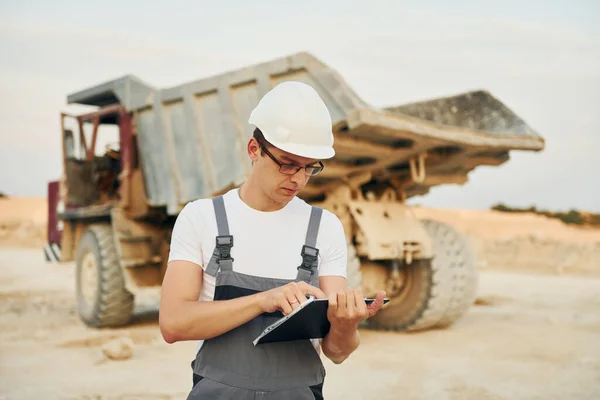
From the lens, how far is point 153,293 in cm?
760

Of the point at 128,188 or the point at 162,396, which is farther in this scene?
the point at 128,188

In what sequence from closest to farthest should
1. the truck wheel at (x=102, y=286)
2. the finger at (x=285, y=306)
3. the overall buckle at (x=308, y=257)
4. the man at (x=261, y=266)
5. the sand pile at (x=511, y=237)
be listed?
1. the finger at (x=285, y=306)
2. the man at (x=261, y=266)
3. the overall buckle at (x=308, y=257)
4. the truck wheel at (x=102, y=286)
5. the sand pile at (x=511, y=237)

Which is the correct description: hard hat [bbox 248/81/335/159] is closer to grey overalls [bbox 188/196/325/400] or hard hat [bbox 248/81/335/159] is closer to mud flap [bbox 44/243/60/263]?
grey overalls [bbox 188/196/325/400]

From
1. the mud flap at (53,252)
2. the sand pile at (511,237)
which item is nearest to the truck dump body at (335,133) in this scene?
the mud flap at (53,252)

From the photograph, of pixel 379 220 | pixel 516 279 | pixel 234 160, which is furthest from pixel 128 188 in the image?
pixel 516 279

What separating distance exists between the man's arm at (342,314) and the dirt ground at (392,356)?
2.87 metres

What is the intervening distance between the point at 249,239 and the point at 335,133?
4127mm

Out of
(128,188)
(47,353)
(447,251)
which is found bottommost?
(47,353)

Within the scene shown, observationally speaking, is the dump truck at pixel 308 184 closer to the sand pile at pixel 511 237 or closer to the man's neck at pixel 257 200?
the man's neck at pixel 257 200

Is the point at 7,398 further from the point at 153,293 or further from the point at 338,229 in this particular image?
the point at 338,229

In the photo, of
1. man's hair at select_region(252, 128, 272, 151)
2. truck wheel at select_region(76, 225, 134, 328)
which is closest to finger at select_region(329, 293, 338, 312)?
man's hair at select_region(252, 128, 272, 151)

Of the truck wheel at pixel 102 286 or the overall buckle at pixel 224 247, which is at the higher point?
the overall buckle at pixel 224 247

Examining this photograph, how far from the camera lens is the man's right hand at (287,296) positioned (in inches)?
67.0

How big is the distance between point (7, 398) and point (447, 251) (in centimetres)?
466
